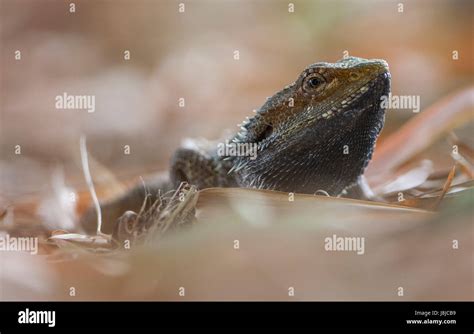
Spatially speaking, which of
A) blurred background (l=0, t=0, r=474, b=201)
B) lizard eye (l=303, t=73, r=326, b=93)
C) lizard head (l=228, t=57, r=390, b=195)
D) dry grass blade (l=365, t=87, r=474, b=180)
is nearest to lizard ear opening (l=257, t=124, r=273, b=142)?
lizard head (l=228, t=57, r=390, b=195)

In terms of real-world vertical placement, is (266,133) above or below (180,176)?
above

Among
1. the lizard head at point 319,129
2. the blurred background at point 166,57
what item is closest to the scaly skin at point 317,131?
the lizard head at point 319,129

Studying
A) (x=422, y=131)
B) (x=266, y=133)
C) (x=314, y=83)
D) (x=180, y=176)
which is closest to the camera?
(x=314, y=83)

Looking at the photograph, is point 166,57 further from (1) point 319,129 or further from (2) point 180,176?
(1) point 319,129

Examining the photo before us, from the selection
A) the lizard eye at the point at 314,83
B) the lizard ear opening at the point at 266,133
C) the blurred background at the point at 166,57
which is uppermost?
the blurred background at the point at 166,57

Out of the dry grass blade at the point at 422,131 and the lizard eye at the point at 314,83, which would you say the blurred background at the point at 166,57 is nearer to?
the dry grass blade at the point at 422,131

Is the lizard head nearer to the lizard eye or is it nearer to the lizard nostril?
the lizard eye

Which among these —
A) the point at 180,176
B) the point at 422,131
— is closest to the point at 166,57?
the point at 180,176

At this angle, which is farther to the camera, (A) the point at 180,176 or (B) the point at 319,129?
(A) the point at 180,176
